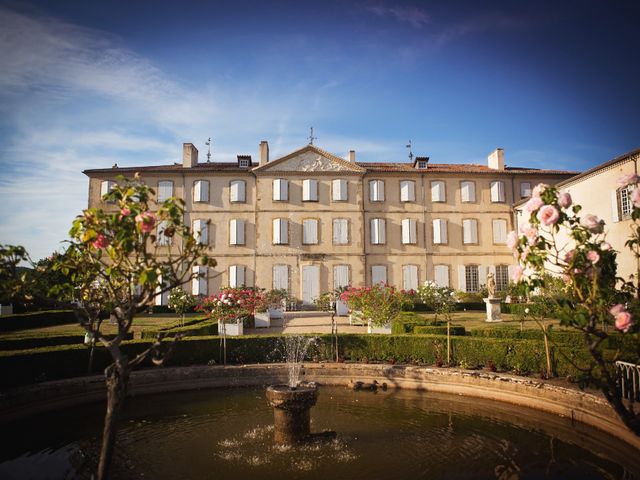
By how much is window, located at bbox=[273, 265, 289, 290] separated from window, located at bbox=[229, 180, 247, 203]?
4064 millimetres

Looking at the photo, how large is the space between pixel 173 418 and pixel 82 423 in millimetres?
1360

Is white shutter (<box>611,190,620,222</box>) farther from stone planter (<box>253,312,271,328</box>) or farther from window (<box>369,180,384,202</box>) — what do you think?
stone planter (<box>253,312,271,328</box>)

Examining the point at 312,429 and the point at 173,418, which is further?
the point at 173,418

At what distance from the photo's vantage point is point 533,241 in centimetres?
381

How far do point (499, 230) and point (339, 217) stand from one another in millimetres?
8943

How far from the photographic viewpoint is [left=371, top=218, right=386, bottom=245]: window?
23.1 meters

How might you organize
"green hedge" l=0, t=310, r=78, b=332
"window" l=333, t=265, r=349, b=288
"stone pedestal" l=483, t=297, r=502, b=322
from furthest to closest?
1. "window" l=333, t=265, r=349, b=288
2. "stone pedestal" l=483, t=297, r=502, b=322
3. "green hedge" l=0, t=310, r=78, b=332

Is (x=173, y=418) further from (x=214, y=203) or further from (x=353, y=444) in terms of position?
(x=214, y=203)

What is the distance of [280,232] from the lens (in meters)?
22.5

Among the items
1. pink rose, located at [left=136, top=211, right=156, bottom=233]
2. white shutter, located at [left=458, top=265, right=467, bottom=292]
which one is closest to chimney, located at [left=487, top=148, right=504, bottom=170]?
white shutter, located at [left=458, top=265, right=467, bottom=292]

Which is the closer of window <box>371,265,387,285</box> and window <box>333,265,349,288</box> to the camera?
window <box>333,265,349,288</box>

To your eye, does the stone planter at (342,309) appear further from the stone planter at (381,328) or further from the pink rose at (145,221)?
the pink rose at (145,221)

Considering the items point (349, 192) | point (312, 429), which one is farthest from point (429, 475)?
point (349, 192)

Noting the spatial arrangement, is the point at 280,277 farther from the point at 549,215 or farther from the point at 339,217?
the point at 549,215
